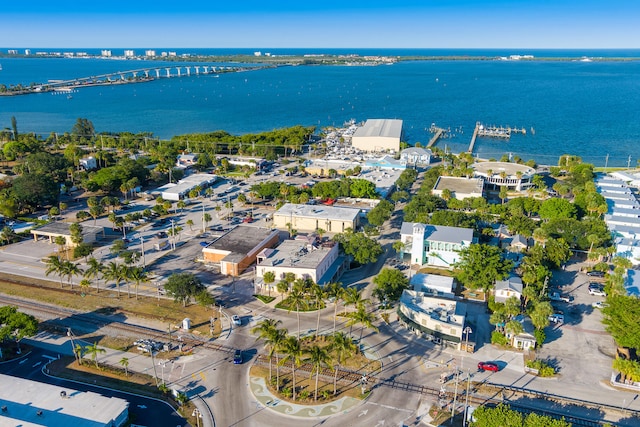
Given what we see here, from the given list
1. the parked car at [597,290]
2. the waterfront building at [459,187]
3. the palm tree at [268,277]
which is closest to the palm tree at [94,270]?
Result: the palm tree at [268,277]

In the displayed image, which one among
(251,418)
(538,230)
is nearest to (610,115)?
(538,230)

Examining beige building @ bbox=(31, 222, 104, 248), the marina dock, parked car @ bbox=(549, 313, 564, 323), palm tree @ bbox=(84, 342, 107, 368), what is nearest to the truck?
parked car @ bbox=(549, 313, 564, 323)

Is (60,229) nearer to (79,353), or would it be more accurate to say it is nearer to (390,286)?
(79,353)

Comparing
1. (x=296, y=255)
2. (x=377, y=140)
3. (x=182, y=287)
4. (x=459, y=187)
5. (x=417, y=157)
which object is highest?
(x=377, y=140)

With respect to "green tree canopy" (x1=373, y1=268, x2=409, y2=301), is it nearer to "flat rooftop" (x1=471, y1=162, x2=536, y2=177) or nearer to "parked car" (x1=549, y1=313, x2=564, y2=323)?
"parked car" (x1=549, y1=313, x2=564, y2=323)

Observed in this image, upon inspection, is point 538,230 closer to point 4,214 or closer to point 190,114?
point 4,214

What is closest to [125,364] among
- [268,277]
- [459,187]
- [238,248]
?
[268,277]
